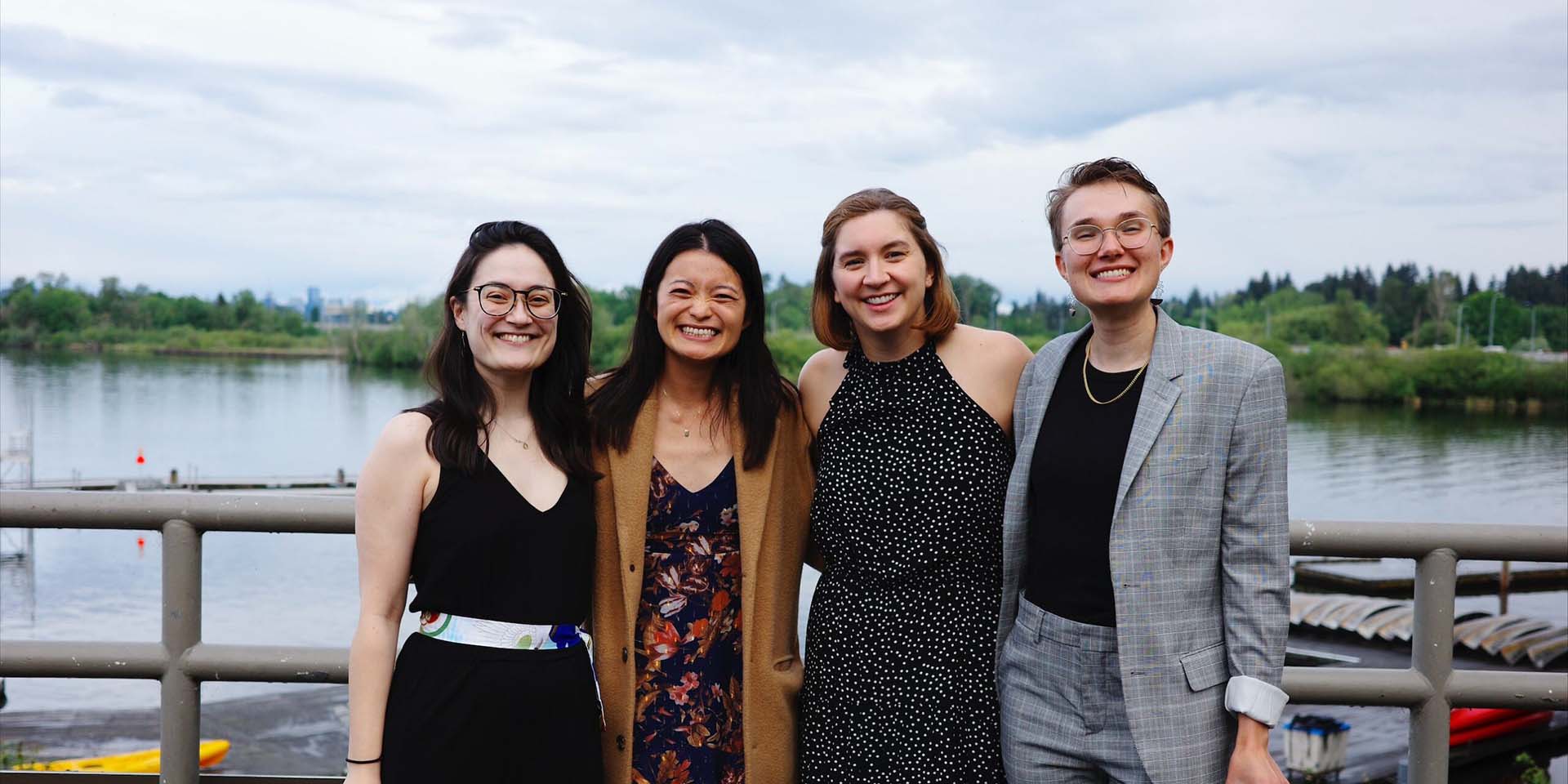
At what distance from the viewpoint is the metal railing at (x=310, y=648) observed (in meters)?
2.63

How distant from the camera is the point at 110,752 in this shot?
1633cm

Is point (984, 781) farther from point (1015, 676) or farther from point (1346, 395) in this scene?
point (1346, 395)

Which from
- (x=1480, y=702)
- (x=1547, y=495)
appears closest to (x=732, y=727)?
(x=1480, y=702)

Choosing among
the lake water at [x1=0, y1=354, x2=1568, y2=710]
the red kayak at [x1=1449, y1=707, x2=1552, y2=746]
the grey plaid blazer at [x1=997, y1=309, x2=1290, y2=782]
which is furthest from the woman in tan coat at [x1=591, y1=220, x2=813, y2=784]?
the red kayak at [x1=1449, y1=707, x2=1552, y2=746]

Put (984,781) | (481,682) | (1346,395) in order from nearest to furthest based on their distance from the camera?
(481,682)
(984,781)
(1346,395)

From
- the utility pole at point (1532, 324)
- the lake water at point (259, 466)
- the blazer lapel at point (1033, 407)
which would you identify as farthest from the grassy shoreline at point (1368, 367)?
the blazer lapel at point (1033, 407)

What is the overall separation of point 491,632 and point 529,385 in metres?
0.54

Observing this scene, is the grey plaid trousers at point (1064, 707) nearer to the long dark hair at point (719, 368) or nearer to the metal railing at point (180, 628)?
the long dark hair at point (719, 368)

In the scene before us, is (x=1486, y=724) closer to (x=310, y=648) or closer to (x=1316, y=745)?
(x=1316, y=745)

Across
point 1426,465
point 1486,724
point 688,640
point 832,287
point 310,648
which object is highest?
point 832,287

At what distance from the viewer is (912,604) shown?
2.51m

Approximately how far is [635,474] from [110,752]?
57.0 feet

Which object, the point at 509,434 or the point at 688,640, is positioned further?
the point at 688,640

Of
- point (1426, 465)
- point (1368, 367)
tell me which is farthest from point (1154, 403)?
point (1368, 367)
